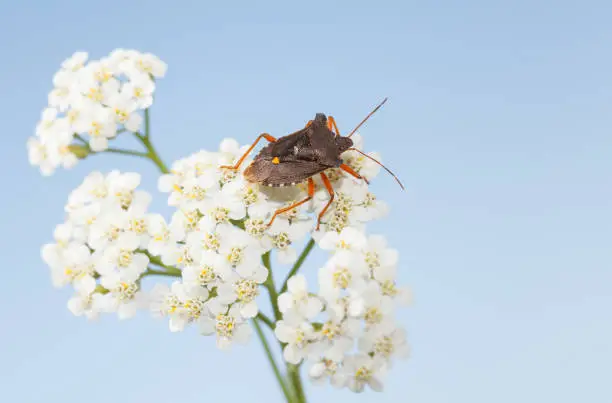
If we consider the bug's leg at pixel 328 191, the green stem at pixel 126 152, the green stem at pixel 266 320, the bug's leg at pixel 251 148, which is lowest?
the green stem at pixel 266 320

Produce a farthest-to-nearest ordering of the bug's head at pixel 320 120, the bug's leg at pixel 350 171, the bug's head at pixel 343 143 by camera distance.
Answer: the bug's head at pixel 320 120 < the bug's head at pixel 343 143 < the bug's leg at pixel 350 171

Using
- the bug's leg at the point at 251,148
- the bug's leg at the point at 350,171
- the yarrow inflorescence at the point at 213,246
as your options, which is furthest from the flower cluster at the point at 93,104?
the bug's leg at the point at 350,171

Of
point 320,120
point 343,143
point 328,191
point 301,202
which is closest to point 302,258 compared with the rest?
point 301,202


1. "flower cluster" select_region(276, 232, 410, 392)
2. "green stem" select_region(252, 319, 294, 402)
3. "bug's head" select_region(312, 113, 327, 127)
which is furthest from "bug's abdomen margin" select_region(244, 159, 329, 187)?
"green stem" select_region(252, 319, 294, 402)

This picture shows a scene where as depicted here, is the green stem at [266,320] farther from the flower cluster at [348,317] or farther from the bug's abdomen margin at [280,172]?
the bug's abdomen margin at [280,172]

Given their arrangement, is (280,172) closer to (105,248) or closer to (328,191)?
(328,191)

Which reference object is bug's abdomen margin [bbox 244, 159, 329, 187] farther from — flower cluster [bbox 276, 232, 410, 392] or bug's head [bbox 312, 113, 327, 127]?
flower cluster [bbox 276, 232, 410, 392]
